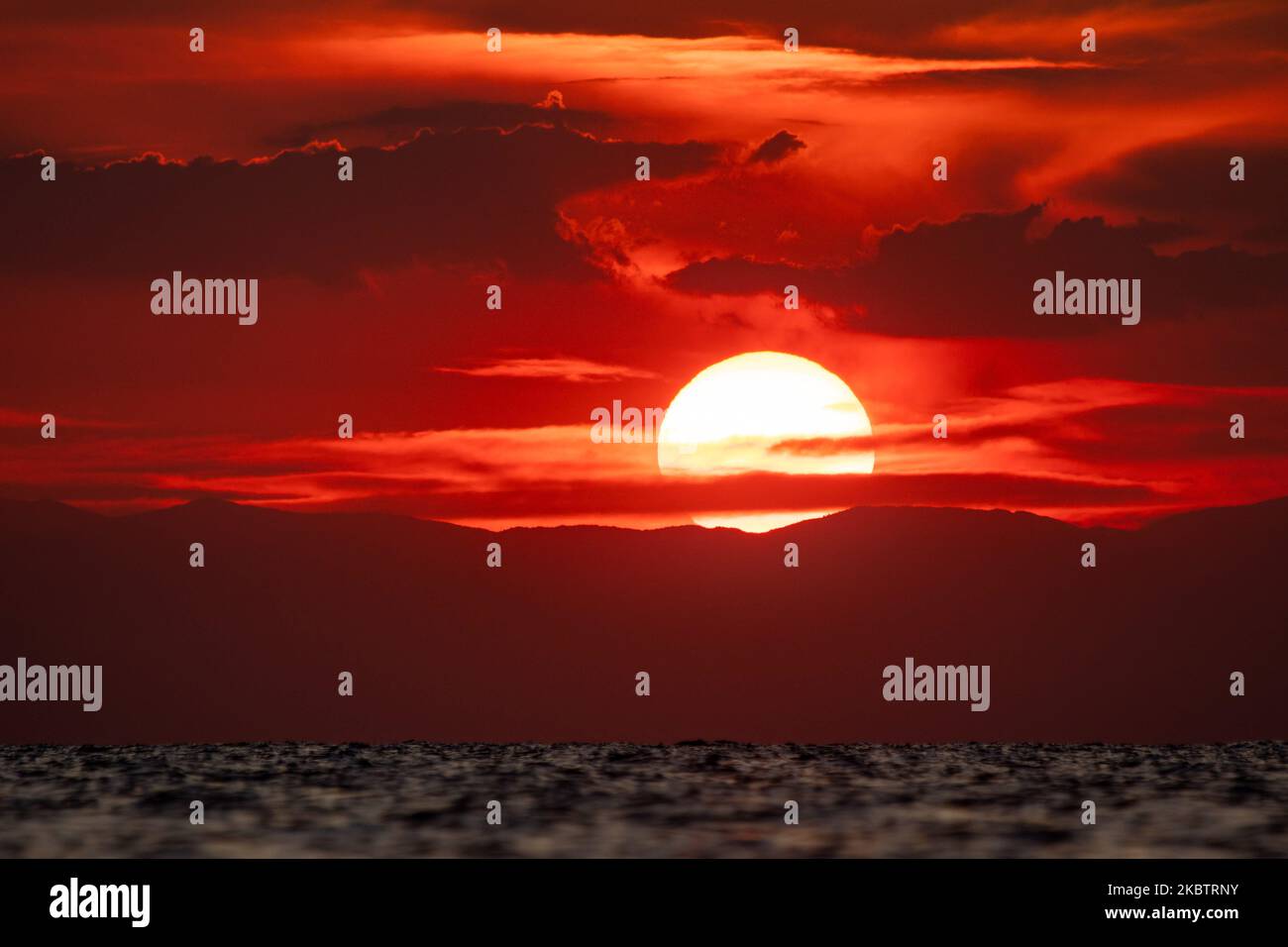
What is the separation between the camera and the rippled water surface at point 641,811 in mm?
45719

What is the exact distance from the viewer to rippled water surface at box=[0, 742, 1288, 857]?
45719mm

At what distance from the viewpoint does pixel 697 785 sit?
71375mm

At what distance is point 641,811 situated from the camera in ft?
190
